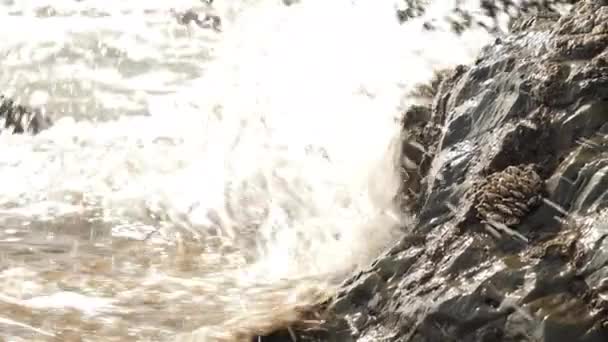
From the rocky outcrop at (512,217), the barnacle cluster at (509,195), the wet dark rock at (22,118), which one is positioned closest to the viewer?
the rocky outcrop at (512,217)

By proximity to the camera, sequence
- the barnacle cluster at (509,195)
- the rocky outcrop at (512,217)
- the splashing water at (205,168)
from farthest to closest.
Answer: the splashing water at (205,168)
the barnacle cluster at (509,195)
the rocky outcrop at (512,217)

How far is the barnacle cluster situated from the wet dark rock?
9457 millimetres

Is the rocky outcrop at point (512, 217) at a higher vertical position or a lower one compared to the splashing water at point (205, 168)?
higher

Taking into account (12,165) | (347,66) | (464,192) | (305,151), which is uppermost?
(464,192)

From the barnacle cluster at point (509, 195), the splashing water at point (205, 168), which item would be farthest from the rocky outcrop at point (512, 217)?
the splashing water at point (205, 168)

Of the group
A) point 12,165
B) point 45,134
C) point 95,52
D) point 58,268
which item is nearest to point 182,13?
point 95,52

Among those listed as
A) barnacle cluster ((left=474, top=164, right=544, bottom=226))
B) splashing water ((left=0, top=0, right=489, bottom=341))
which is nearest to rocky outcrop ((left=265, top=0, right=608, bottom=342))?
barnacle cluster ((left=474, top=164, right=544, bottom=226))

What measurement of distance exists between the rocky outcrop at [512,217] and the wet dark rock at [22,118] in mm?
8467

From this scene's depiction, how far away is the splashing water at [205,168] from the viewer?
18.2 ft

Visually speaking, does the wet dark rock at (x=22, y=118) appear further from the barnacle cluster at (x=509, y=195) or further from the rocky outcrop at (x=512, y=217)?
the barnacle cluster at (x=509, y=195)

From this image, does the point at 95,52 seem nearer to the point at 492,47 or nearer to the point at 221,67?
the point at 221,67

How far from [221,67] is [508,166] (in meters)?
8.95

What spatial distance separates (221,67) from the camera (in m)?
12.6

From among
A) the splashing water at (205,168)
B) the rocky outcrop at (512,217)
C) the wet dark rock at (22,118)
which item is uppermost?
the rocky outcrop at (512,217)
